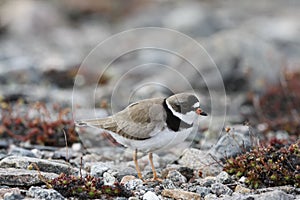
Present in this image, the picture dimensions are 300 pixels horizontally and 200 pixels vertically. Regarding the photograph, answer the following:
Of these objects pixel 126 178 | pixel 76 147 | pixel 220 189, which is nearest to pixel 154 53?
pixel 76 147

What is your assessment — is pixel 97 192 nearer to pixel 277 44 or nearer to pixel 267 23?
pixel 277 44

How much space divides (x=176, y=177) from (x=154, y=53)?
11671 mm

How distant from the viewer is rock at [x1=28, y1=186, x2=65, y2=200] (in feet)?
20.0

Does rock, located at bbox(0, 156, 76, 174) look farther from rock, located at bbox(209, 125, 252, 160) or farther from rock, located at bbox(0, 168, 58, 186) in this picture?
rock, located at bbox(209, 125, 252, 160)

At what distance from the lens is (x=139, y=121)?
23.3 ft

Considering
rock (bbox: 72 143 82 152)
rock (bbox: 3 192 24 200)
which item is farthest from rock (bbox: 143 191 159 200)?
rock (bbox: 72 143 82 152)

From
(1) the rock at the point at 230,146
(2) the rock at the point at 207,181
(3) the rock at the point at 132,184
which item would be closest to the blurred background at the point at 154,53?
(1) the rock at the point at 230,146

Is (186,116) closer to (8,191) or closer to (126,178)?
(126,178)

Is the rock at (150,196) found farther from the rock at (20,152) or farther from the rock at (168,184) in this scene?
the rock at (20,152)

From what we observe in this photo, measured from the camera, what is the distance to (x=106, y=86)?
14.2 m

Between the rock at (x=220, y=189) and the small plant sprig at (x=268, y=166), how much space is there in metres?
0.33

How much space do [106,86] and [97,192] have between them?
8.00 m

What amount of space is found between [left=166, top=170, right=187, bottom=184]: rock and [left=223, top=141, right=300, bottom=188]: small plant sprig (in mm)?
675

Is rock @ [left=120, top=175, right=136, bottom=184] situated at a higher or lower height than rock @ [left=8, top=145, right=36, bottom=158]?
lower
